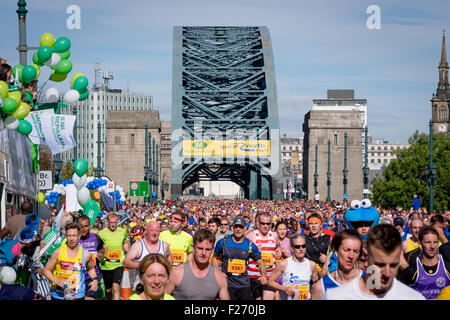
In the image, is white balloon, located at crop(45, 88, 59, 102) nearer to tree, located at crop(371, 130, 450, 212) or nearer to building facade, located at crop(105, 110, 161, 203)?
tree, located at crop(371, 130, 450, 212)

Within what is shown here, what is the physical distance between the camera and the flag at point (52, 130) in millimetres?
15238

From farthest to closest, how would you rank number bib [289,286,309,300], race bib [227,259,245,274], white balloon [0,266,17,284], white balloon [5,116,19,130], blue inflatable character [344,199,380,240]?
white balloon [5,116,19,130] < race bib [227,259,245,274] < blue inflatable character [344,199,380,240] < number bib [289,286,309,300] < white balloon [0,266,17,284]

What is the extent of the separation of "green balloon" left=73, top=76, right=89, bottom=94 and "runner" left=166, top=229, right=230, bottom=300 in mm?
9261

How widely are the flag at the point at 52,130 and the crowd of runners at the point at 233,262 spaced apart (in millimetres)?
1351

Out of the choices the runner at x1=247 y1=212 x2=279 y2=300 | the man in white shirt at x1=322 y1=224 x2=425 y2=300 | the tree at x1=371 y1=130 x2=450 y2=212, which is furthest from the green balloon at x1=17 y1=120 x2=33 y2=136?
the tree at x1=371 y1=130 x2=450 y2=212

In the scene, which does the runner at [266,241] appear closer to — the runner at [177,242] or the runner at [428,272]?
the runner at [177,242]

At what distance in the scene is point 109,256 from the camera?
13367 millimetres

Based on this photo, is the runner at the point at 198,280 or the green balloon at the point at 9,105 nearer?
the runner at the point at 198,280

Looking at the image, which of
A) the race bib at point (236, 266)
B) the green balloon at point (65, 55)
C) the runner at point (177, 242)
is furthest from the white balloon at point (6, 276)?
the green balloon at point (65, 55)

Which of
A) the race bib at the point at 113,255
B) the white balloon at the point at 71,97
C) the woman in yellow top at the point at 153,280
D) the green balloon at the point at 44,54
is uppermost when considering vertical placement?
the green balloon at the point at 44,54

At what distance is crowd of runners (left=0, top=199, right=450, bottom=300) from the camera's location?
17.5ft

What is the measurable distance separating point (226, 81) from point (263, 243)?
87.7m

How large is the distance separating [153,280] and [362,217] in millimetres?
4713
